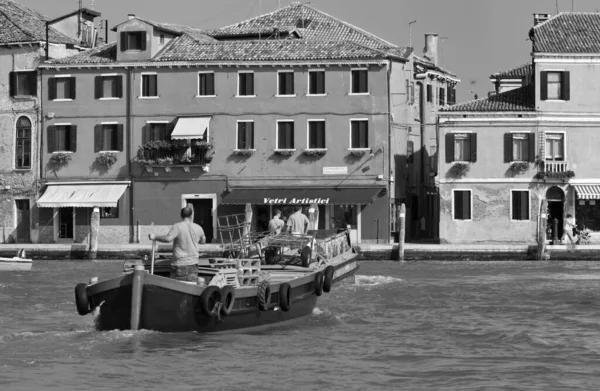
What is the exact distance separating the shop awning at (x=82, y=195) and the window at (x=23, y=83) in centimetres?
380

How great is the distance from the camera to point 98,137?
158 ft

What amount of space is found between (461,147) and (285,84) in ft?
22.4

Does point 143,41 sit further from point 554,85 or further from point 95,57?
point 554,85

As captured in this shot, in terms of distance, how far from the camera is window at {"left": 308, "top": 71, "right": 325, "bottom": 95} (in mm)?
46438

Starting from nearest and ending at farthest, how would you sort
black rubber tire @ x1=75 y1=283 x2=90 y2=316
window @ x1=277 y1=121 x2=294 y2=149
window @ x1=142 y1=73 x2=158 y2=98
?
black rubber tire @ x1=75 y1=283 x2=90 y2=316 < window @ x1=277 y1=121 x2=294 y2=149 < window @ x1=142 y1=73 x2=158 y2=98

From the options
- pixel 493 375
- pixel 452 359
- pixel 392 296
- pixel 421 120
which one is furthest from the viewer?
pixel 421 120

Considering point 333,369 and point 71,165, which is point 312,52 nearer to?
point 71,165

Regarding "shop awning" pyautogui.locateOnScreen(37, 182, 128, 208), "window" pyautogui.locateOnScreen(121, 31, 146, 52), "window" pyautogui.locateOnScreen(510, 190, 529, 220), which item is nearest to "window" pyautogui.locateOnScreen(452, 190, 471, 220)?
"window" pyautogui.locateOnScreen(510, 190, 529, 220)

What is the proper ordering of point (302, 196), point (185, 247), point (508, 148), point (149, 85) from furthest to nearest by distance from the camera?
point (149, 85) < point (508, 148) < point (302, 196) < point (185, 247)

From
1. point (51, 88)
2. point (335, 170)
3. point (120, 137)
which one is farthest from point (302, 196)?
point (51, 88)

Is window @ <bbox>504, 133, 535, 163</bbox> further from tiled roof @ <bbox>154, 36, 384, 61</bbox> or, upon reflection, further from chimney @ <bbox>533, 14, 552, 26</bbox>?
tiled roof @ <bbox>154, 36, 384, 61</bbox>

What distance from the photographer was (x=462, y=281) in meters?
32.9

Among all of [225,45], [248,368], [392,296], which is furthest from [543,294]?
[225,45]

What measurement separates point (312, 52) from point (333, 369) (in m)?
29.7
